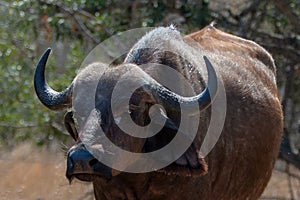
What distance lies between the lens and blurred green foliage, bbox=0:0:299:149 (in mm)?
10070

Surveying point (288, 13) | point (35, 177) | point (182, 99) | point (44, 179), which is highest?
point (182, 99)

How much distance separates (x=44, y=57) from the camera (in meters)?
5.77

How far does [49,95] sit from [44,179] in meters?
7.82

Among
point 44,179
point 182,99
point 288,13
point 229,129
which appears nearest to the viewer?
point 182,99

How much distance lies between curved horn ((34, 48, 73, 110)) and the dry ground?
5.14m

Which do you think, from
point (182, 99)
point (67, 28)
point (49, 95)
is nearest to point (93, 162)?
point (182, 99)

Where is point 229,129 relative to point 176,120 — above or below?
below

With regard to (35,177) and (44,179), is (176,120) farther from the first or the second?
(35,177)

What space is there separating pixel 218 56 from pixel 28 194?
662 centimetres

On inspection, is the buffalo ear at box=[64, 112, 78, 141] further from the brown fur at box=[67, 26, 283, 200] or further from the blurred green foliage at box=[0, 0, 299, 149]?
the blurred green foliage at box=[0, 0, 299, 149]

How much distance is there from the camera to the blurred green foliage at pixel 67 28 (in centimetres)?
1007

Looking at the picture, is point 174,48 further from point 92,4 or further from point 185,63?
point 92,4

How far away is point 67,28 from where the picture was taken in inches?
404

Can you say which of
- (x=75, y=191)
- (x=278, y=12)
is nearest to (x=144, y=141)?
(x=278, y=12)
